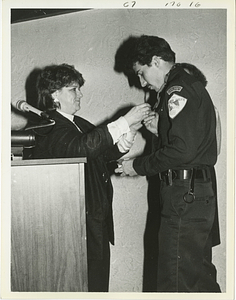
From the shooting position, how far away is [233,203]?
145 centimetres

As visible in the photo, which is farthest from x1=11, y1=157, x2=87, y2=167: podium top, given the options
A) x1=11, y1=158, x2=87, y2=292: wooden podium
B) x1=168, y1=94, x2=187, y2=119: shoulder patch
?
x1=168, y1=94, x2=187, y2=119: shoulder patch

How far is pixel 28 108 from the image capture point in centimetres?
146

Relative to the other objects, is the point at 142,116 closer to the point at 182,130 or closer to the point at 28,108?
the point at 182,130

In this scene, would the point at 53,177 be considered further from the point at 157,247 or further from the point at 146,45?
the point at 146,45

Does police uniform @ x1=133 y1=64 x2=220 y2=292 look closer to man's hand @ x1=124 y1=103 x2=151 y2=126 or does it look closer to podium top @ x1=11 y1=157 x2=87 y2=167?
man's hand @ x1=124 y1=103 x2=151 y2=126

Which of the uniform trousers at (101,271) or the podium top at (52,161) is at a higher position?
the podium top at (52,161)

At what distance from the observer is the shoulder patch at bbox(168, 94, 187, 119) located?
139 cm

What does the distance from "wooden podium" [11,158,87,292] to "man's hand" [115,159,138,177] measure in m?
0.15

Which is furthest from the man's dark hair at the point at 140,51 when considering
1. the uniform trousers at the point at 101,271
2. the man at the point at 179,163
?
the uniform trousers at the point at 101,271

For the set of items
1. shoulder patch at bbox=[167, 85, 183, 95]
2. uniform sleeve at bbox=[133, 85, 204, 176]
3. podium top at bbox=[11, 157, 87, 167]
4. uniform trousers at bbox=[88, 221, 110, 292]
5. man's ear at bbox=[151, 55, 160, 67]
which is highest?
man's ear at bbox=[151, 55, 160, 67]

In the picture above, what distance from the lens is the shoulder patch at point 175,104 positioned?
1.39 metres

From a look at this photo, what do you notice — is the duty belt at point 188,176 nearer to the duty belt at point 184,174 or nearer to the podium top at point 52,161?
the duty belt at point 184,174
